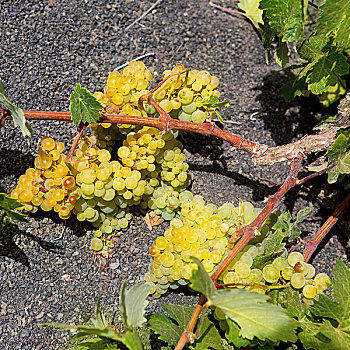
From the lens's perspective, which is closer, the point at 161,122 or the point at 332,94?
the point at 161,122

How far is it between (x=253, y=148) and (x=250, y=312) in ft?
1.58

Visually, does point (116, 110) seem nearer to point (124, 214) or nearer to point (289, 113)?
→ point (124, 214)

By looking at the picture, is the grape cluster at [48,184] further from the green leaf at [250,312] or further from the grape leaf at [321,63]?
the grape leaf at [321,63]

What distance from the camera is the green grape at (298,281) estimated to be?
1025 millimetres

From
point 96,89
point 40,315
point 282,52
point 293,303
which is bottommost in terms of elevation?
point 40,315

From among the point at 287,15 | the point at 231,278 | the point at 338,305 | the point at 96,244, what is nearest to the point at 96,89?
the point at 96,244

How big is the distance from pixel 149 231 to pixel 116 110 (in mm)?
396

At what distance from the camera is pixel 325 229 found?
48.4 inches

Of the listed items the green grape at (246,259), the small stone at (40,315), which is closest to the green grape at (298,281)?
the green grape at (246,259)

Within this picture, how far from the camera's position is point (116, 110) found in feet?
3.57

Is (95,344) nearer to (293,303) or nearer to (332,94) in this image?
(293,303)

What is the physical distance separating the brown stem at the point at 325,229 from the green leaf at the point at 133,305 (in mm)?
580

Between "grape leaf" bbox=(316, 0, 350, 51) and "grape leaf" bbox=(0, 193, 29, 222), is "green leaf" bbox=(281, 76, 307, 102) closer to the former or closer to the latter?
"grape leaf" bbox=(316, 0, 350, 51)

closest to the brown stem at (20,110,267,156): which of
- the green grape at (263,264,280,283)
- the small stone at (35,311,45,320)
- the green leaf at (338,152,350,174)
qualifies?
the green leaf at (338,152,350,174)
